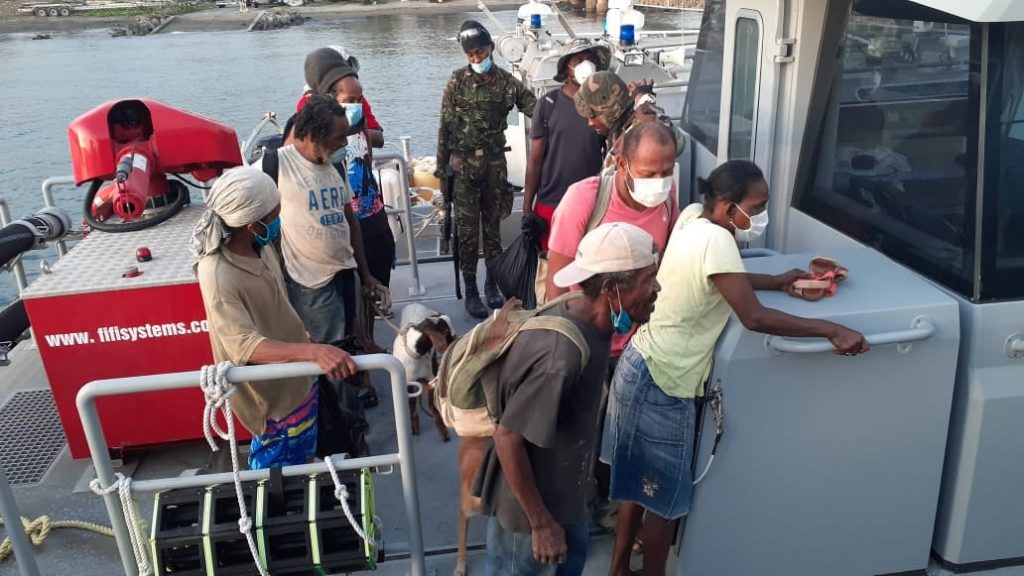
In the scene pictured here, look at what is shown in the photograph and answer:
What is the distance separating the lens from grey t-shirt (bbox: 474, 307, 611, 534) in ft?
6.33

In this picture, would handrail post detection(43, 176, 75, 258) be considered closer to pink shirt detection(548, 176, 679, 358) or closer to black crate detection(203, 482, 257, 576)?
black crate detection(203, 482, 257, 576)

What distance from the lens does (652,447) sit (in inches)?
101

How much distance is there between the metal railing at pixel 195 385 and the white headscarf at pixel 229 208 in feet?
1.44

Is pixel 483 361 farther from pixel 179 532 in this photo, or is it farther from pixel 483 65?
pixel 483 65

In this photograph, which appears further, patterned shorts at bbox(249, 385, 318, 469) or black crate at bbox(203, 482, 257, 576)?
patterned shorts at bbox(249, 385, 318, 469)

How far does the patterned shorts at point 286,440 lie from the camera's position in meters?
2.75

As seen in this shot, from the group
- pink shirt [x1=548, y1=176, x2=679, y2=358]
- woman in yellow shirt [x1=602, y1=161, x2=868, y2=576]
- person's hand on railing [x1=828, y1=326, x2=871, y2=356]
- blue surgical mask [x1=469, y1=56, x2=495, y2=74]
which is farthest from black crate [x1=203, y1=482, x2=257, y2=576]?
blue surgical mask [x1=469, y1=56, x2=495, y2=74]

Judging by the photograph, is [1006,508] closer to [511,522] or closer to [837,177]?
[837,177]

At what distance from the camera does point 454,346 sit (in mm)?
2176

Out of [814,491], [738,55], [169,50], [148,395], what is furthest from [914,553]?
[169,50]

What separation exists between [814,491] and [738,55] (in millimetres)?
2233

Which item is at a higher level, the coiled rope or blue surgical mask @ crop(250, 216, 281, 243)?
blue surgical mask @ crop(250, 216, 281, 243)

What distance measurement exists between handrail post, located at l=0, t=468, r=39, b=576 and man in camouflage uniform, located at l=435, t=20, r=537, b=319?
2.83 metres

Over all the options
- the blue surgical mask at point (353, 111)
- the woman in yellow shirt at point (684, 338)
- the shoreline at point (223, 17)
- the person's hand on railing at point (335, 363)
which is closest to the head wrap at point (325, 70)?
the blue surgical mask at point (353, 111)
